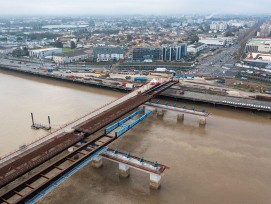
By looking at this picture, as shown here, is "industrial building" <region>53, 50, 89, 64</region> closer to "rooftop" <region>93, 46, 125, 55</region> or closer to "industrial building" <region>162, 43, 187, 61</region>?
"rooftop" <region>93, 46, 125, 55</region>

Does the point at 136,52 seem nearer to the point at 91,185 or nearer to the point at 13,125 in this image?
the point at 13,125

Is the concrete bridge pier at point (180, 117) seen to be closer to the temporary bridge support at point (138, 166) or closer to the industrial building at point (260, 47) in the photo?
the temporary bridge support at point (138, 166)

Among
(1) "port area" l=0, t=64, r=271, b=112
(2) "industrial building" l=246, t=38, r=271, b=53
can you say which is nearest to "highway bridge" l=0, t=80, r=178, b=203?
(1) "port area" l=0, t=64, r=271, b=112

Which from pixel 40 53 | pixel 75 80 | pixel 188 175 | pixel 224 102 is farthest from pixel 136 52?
pixel 188 175

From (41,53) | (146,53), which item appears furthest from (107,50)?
(41,53)

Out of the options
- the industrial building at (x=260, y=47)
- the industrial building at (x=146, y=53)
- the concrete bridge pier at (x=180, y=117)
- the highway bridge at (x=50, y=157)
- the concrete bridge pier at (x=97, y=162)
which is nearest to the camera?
the highway bridge at (x=50, y=157)

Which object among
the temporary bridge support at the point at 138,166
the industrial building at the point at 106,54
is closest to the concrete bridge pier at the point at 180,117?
the temporary bridge support at the point at 138,166

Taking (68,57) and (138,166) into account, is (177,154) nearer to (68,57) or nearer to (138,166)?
(138,166)
